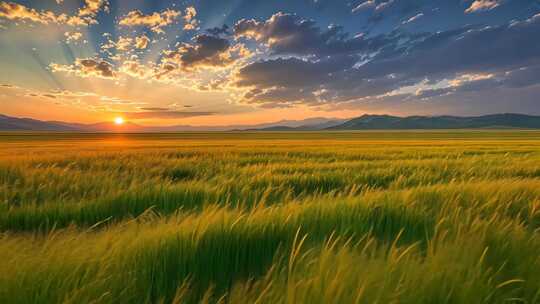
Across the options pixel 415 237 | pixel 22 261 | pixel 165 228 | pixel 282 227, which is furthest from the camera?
pixel 415 237

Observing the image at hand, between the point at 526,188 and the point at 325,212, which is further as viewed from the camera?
the point at 526,188

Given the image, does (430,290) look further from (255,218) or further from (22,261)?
(22,261)

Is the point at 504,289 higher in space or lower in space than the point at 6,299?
lower

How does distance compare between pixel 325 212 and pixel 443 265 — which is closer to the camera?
pixel 443 265

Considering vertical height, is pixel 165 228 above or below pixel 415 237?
above

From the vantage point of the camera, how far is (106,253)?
1310mm

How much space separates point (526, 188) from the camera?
3.36 metres

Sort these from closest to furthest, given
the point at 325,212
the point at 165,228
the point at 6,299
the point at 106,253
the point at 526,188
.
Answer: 1. the point at 6,299
2. the point at 106,253
3. the point at 165,228
4. the point at 325,212
5. the point at 526,188

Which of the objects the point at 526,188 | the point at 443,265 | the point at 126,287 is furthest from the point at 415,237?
the point at 526,188

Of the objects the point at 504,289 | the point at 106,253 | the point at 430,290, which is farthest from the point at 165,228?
the point at 504,289

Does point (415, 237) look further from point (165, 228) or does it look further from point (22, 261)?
point (22, 261)

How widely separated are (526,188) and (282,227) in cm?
339

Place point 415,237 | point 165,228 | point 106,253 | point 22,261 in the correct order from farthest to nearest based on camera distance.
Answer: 1. point 415,237
2. point 165,228
3. point 106,253
4. point 22,261

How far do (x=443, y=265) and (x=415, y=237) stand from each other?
826 mm
